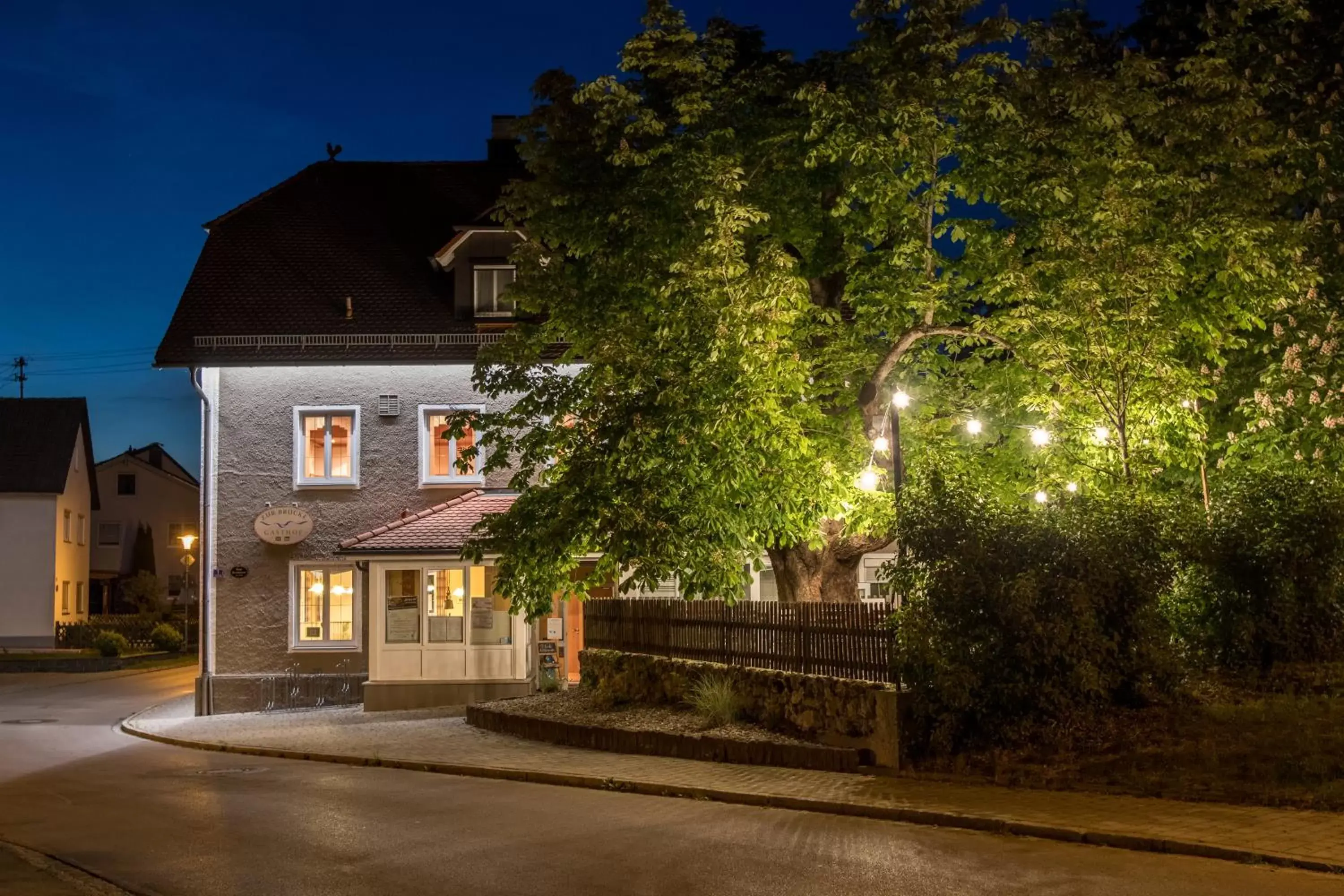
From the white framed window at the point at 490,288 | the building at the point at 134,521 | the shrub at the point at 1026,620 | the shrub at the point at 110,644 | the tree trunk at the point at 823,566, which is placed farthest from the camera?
Result: the building at the point at 134,521

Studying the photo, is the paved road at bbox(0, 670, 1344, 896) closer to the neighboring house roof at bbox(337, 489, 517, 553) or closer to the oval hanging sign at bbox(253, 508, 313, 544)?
the neighboring house roof at bbox(337, 489, 517, 553)

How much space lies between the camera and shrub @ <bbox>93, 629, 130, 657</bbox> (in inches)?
1821

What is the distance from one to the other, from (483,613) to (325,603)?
409cm

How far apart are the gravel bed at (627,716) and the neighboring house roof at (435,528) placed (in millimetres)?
3426

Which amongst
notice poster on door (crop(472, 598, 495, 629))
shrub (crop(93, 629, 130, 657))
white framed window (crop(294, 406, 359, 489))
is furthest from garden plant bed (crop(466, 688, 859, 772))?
shrub (crop(93, 629, 130, 657))

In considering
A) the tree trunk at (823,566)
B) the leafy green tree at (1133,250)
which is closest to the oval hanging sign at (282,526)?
the tree trunk at (823,566)

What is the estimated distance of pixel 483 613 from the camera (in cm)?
2730

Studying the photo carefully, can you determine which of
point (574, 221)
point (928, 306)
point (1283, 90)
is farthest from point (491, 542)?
point (1283, 90)

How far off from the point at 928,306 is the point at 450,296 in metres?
14.3

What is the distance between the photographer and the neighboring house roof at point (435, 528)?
87.4ft

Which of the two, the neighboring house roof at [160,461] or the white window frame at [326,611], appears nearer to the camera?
the white window frame at [326,611]

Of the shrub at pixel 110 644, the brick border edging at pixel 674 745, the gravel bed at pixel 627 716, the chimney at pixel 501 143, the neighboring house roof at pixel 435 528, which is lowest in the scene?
the brick border edging at pixel 674 745

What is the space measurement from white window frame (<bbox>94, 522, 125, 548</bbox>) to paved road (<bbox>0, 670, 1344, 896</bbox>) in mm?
56891

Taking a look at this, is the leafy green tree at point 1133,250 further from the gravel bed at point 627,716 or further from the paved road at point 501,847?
the paved road at point 501,847
